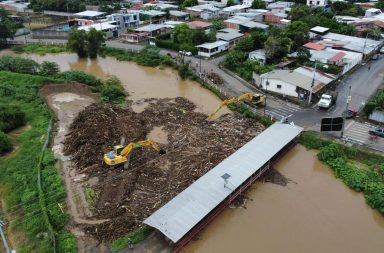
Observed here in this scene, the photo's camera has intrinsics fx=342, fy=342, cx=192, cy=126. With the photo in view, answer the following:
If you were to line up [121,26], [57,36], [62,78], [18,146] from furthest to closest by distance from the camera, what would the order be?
[121,26] < [57,36] < [62,78] < [18,146]

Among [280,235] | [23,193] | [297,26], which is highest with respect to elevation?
[297,26]

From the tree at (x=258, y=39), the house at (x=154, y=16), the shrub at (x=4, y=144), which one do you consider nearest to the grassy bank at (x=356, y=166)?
the shrub at (x=4, y=144)

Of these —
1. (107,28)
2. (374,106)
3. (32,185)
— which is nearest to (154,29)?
(107,28)

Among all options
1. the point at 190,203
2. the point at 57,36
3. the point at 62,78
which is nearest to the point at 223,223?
the point at 190,203

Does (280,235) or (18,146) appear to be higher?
(18,146)

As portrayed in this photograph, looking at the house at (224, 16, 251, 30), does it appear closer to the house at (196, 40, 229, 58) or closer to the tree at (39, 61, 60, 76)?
the house at (196, 40, 229, 58)

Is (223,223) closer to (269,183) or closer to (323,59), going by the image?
(269,183)

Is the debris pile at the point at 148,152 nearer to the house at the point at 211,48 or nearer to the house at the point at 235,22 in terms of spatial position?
the house at the point at 211,48

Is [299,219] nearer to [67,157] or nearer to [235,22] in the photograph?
[67,157]
